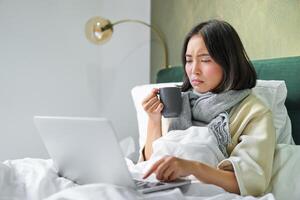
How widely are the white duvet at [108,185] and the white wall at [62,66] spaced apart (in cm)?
137

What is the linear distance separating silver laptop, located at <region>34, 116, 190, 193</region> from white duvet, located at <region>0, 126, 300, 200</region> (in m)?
0.03

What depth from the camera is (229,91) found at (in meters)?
1.30

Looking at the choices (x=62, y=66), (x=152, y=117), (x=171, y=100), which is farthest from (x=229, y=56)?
(x=62, y=66)

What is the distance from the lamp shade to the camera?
2479 millimetres

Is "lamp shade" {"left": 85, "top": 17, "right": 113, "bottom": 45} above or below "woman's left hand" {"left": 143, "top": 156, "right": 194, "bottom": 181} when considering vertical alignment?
above

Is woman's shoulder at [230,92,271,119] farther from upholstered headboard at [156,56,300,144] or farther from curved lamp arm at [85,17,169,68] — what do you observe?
curved lamp arm at [85,17,169,68]

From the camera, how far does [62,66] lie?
9.18 ft

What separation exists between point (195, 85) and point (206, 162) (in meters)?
0.28

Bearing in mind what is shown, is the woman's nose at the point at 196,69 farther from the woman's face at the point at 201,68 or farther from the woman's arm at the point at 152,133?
the woman's arm at the point at 152,133

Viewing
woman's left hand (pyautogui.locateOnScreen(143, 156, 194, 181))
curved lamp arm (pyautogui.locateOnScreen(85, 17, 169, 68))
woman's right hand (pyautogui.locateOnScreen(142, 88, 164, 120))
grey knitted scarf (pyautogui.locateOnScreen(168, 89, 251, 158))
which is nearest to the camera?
woman's left hand (pyautogui.locateOnScreen(143, 156, 194, 181))

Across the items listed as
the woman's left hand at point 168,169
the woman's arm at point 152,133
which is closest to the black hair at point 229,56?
the woman's arm at point 152,133

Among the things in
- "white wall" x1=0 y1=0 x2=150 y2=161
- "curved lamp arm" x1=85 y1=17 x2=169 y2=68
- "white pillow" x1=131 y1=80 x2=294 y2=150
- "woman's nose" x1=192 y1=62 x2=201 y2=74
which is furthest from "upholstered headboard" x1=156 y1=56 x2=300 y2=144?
"white wall" x1=0 y1=0 x2=150 y2=161

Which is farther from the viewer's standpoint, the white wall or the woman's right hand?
the white wall

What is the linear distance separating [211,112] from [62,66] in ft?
5.55
